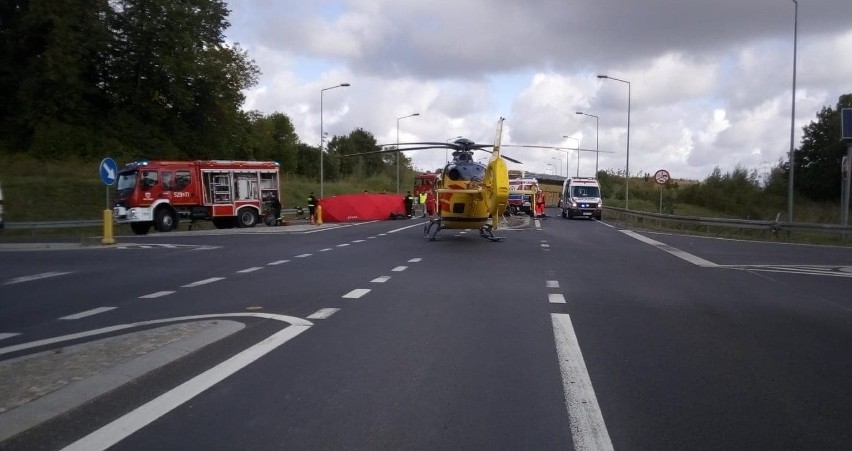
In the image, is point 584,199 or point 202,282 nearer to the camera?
point 202,282

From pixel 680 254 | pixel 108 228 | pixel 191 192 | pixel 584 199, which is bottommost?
pixel 680 254

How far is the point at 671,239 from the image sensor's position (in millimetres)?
30641

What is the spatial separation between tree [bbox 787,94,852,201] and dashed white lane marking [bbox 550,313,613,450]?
56.8 meters

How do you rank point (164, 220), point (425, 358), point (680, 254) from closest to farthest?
point (425, 358)
point (680, 254)
point (164, 220)

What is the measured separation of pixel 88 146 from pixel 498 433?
164 ft

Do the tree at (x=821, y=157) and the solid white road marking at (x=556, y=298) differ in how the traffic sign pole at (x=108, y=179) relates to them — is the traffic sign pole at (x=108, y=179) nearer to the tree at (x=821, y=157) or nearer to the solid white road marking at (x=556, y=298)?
the solid white road marking at (x=556, y=298)

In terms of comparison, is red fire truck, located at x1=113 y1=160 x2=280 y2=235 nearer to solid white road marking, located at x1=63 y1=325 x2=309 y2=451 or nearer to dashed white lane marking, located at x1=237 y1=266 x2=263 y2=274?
dashed white lane marking, located at x1=237 y1=266 x2=263 y2=274

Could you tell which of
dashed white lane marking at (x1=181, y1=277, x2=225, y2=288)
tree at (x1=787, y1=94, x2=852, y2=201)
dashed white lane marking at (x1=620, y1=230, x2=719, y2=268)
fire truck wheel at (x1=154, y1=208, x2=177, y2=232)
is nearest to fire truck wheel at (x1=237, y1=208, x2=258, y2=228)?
fire truck wheel at (x1=154, y1=208, x2=177, y2=232)

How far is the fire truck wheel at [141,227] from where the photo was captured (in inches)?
1328

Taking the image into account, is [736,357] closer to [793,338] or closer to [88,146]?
[793,338]

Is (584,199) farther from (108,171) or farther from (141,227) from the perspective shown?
(108,171)

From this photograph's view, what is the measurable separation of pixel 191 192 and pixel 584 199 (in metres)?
26.3

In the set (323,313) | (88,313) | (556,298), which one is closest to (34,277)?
(88,313)

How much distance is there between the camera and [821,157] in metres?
62.5
